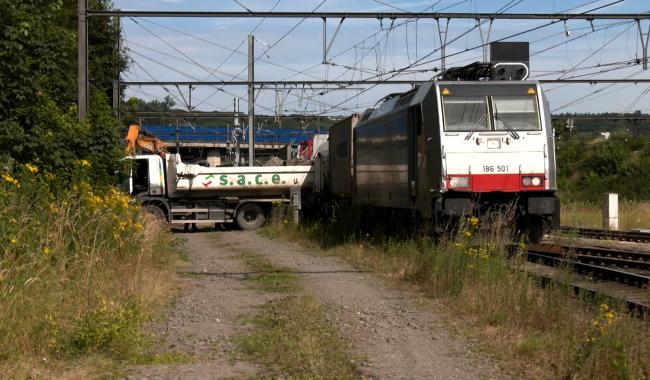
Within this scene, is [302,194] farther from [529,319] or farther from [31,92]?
[529,319]

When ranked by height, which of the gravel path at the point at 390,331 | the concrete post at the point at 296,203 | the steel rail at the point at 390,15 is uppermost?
the steel rail at the point at 390,15

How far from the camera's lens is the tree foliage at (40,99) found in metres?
10.9

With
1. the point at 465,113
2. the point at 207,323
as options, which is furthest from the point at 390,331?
the point at 465,113

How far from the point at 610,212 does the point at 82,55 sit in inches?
732

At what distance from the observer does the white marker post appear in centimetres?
2694

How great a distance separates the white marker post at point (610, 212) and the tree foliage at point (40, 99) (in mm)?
19275

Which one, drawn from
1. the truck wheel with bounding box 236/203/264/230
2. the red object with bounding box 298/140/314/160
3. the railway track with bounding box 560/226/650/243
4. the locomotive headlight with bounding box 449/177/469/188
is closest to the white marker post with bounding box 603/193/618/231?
the railway track with bounding box 560/226/650/243

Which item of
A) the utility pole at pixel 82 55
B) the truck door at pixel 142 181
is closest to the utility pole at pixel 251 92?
the truck door at pixel 142 181

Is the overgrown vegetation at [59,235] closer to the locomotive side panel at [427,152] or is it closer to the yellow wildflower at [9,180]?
the yellow wildflower at [9,180]

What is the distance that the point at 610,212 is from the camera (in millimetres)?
27188

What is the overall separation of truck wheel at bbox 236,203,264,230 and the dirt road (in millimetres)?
15074

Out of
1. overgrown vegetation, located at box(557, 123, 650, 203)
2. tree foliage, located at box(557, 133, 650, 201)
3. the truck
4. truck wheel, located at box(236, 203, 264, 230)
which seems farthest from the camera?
tree foliage, located at box(557, 133, 650, 201)

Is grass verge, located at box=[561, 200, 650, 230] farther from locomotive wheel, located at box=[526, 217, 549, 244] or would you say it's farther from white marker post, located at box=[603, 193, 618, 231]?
locomotive wheel, located at box=[526, 217, 549, 244]

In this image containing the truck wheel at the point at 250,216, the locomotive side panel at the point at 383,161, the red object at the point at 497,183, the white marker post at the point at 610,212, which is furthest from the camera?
the truck wheel at the point at 250,216
